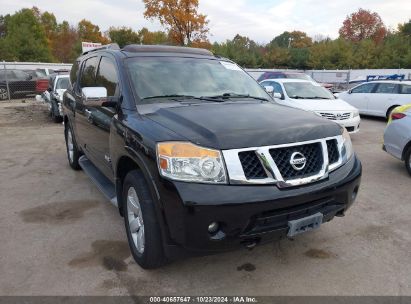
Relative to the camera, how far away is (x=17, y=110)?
16266 mm

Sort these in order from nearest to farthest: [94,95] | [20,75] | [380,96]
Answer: [94,95], [380,96], [20,75]

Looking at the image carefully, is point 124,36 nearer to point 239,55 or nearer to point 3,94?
point 239,55

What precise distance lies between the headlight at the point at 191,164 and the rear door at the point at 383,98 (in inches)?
466

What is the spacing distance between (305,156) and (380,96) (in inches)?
462

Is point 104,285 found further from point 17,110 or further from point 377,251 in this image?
point 17,110

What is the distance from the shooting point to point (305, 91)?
1018 cm

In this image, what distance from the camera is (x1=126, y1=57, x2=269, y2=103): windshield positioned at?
3672 mm

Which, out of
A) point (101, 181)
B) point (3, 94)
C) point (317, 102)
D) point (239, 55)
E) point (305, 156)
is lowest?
point (3, 94)

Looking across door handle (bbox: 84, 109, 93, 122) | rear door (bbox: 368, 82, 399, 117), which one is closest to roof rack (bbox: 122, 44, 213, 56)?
door handle (bbox: 84, 109, 93, 122)

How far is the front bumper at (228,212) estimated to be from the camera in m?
2.46

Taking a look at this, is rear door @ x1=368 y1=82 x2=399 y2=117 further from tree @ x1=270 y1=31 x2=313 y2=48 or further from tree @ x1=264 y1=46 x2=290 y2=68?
tree @ x1=270 y1=31 x2=313 y2=48

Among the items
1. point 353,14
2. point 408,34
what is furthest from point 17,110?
point 353,14

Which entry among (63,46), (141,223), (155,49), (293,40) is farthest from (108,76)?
(293,40)

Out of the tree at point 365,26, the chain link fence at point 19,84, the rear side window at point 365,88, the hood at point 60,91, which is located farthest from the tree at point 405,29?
the hood at point 60,91
